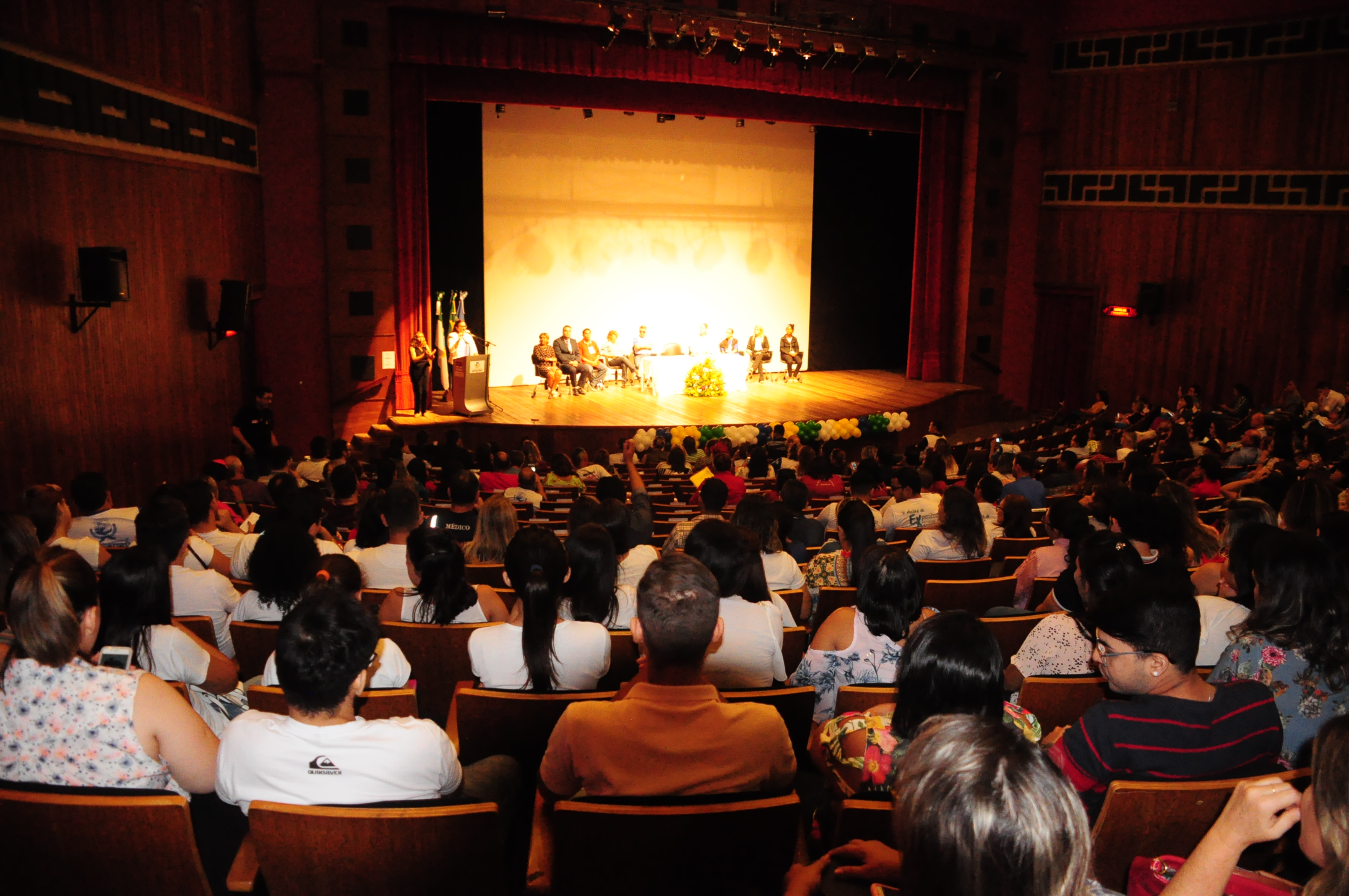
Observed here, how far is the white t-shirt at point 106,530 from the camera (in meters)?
4.48

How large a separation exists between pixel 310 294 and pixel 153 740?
1003cm

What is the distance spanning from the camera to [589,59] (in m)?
11.8

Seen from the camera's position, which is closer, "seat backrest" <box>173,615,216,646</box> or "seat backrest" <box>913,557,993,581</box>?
"seat backrest" <box>173,615,216,646</box>

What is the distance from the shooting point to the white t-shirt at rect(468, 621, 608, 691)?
2.86 m

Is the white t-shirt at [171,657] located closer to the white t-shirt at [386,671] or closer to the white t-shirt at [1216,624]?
the white t-shirt at [386,671]

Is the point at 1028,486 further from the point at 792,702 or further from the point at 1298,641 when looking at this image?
the point at 792,702

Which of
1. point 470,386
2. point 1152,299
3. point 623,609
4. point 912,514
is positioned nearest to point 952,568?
point 912,514

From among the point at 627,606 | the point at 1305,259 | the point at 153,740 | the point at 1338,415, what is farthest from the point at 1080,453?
the point at 153,740

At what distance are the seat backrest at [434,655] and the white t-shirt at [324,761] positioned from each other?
105cm

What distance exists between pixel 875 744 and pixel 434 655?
5.32 ft

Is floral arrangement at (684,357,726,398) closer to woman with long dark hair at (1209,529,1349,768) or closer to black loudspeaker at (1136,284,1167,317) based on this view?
black loudspeaker at (1136,284,1167,317)

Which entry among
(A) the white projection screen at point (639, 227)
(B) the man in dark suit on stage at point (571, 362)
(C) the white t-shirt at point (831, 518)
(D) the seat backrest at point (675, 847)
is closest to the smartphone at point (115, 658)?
(D) the seat backrest at point (675, 847)

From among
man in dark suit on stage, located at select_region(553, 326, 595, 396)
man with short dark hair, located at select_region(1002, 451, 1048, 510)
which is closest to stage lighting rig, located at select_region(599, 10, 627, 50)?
man in dark suit on stage, located at select_region(553, 326, 595, 396)

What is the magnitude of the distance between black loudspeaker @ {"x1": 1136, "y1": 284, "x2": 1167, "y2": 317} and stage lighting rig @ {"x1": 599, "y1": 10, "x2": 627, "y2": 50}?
789 centimetres
